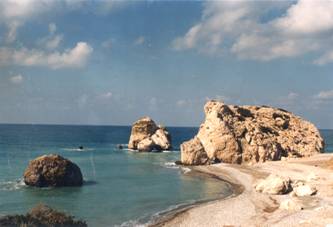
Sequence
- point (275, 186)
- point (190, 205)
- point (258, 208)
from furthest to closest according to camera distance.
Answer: point (275, 186), point (190, 205), point (258, 208)

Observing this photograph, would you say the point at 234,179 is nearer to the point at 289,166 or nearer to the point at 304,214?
the point at 289,166

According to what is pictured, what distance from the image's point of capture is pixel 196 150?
8206cm

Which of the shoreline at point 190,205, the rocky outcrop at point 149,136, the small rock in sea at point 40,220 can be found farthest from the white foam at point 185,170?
the small rock in sea at point 40,220

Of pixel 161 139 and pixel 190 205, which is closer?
pixel 190 205

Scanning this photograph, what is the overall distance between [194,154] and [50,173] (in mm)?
33005

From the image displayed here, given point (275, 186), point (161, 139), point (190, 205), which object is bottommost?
point (190, 205)

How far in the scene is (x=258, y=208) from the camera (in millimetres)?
43969

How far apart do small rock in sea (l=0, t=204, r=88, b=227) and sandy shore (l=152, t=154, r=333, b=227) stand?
377 inches

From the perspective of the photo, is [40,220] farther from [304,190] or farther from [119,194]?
[304,190]

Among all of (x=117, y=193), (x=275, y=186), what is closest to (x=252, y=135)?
(x=275, y=186)

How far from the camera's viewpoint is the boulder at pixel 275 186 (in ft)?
167

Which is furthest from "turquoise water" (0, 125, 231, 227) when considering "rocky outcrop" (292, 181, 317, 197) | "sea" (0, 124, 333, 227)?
"rocky outcrop" (292, 181, 317, 197)

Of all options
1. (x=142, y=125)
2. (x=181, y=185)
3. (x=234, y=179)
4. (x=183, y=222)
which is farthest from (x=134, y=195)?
(x=142, y=125)

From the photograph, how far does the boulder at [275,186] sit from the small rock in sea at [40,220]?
85.8ft
